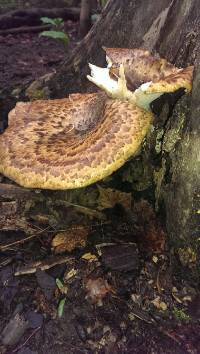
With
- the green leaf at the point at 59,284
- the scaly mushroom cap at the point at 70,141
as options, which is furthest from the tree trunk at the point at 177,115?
the green leaf at the point at 59,284

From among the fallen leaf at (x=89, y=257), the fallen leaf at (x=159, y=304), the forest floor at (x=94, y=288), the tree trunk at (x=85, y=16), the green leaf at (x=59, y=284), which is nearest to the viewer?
the forest floor at (x=94, y=288)

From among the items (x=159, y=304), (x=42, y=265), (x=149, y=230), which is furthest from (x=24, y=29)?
(x=159, y=304)

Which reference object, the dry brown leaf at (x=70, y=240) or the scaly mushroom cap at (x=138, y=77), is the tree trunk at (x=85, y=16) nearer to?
the scaly mushroom cap at (x=138, y=77)

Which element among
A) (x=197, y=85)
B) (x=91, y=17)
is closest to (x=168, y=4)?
(x=197, y=85)

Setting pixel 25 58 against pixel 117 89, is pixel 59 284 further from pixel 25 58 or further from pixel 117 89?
pixel 25 58

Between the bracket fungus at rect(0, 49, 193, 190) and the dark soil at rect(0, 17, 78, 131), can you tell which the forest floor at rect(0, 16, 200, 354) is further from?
the dark soil at rect(0, 17, 78, 131)

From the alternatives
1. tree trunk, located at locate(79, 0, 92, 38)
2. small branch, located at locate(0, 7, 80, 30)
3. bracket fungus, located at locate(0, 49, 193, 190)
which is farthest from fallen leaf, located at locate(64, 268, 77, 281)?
small branch, located at locate(0, 7, 80, 30)

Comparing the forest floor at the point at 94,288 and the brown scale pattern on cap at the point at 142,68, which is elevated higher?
the brown scale pattern on cap at the point at 142,68
